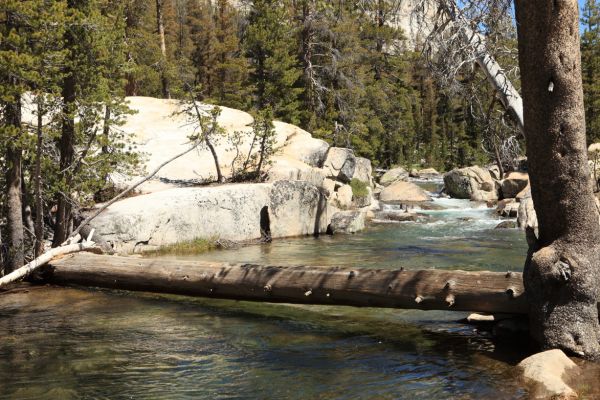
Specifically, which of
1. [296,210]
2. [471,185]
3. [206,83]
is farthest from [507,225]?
[206,83]

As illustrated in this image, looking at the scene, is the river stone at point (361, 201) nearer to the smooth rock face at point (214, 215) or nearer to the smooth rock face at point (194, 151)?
the smooth rock face at point (194, 151)

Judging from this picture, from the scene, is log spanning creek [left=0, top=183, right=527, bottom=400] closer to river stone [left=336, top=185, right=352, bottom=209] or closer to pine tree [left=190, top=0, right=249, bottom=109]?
river stone [left=336, top=185, right=352, bottom=209]

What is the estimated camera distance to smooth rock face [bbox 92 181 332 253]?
14.1 meters

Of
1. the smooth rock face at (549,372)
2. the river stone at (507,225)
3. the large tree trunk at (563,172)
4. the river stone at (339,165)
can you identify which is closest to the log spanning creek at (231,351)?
the smooth rock face at (549,372)

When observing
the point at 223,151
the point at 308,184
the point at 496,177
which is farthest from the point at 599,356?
the point at 496,177

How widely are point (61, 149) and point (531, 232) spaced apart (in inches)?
357

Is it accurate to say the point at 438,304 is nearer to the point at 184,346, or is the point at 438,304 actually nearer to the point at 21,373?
the point at 184,346

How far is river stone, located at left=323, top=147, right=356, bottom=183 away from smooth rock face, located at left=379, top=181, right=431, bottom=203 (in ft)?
17.1

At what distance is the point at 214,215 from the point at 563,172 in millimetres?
11788

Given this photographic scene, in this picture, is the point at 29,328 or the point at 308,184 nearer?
the point at 29,328

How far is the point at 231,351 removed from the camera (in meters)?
6.78

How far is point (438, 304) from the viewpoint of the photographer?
6.77 meters

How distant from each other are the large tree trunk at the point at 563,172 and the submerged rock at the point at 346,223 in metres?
13.5

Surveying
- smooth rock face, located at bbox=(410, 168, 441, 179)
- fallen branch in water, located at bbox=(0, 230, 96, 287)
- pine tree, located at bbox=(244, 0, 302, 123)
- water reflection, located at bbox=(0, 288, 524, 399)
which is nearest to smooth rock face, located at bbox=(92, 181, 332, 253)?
fallen branch in water, located at bbox=(0, 230, 96, 287)
